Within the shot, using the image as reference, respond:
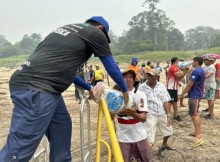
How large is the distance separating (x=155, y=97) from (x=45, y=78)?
109 inches

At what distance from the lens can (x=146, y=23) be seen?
73.9 m

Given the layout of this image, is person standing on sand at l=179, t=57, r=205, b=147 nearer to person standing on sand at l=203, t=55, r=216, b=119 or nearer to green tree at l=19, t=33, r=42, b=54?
person standing on sand at l=203, t=55, r=216, b=119

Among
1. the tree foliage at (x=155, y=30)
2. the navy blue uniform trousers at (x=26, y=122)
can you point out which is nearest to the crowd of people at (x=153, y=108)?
the navy blue uniform trousers at (x=26, y=122)

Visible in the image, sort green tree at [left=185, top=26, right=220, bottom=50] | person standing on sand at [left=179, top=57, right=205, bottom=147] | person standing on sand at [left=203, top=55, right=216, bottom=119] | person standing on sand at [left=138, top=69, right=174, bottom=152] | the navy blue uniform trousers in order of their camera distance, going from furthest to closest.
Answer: green tree at [left=185, top=26, right=220, bottom=50]
person standing on sand at [left=203, top=55, right=216, bottom=119]
person standing on sand at [left=179, top=57, right=205, bottom=147]
person standing on sand at [left=138, top=69, right=174, bottom=152]
the navy blue uniform trousers

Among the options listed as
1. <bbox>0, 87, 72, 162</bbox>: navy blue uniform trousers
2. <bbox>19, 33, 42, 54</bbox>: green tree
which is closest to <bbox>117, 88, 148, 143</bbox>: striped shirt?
<bbox>0, 87, 72, 162</bbox>: navy blue uniform trousers

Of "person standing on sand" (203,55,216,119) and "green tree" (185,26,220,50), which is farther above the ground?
"green tree" (185,26,220,50)

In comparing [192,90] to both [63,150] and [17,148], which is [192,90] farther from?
[17,148]

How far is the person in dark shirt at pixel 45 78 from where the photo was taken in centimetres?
211

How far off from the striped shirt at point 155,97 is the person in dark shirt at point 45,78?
2271 mm

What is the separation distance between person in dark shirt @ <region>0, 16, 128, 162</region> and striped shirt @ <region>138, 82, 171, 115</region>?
89.4 inches

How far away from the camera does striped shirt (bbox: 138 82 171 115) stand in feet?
15.6

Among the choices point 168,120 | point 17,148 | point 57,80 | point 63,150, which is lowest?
point 168,120

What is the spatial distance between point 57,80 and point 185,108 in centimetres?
769

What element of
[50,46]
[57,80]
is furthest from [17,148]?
[50,46]
